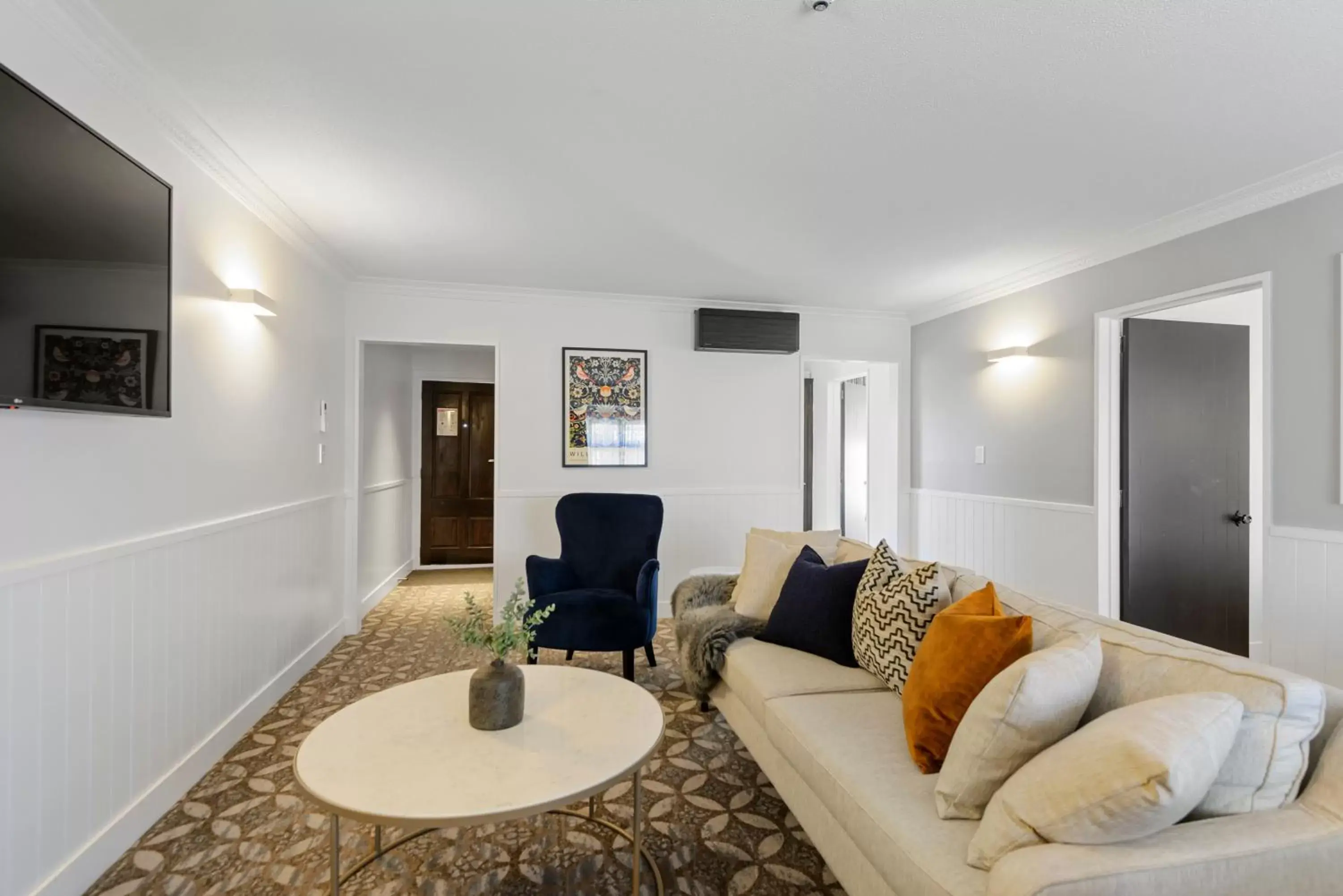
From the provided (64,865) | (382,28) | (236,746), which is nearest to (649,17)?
(382,28)

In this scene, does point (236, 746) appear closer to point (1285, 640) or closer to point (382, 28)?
point (382, 28)

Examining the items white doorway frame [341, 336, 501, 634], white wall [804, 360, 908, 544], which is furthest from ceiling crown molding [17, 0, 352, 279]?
white wall [804, 360, 908, 544]

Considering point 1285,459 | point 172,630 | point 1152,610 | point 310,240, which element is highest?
point 310,240

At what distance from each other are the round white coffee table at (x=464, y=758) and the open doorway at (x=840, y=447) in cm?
401

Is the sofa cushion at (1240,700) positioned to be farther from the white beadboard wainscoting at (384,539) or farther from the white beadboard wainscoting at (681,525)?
the white beadboard wainscoting at (384,539)

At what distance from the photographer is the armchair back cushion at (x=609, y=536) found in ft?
11.8

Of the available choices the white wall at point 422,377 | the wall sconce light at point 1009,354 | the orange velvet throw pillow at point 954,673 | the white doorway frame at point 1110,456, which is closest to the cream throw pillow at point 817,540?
the orange velvet throw pillow at point 954,673

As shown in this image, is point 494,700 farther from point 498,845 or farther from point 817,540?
point 817,540

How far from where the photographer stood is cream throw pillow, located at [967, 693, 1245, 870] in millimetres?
951

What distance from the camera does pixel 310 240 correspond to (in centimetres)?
331

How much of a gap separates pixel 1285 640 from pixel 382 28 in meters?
4.10

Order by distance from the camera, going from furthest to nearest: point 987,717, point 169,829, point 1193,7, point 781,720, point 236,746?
point 236,746
point 169,829
point 781,720
point 1193,7
point 987,717

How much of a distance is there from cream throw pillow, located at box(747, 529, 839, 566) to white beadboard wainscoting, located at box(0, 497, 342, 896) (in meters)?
2.24

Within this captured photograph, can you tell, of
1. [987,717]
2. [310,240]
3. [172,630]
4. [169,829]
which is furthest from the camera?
[310,240]
